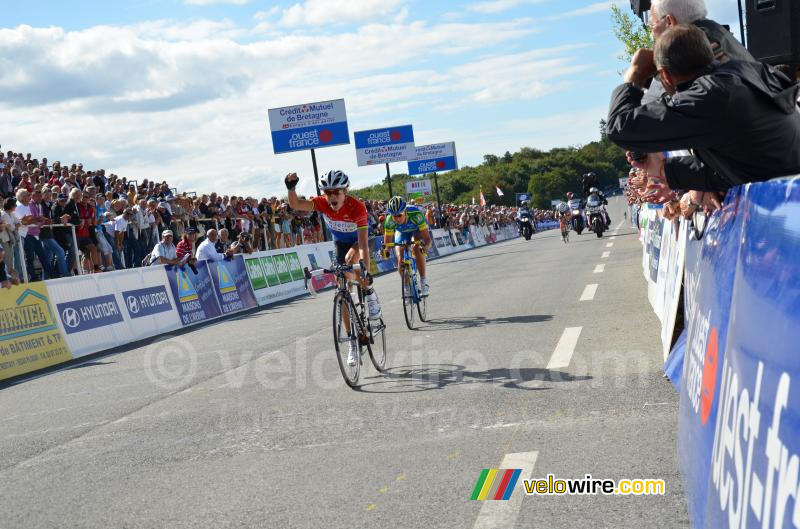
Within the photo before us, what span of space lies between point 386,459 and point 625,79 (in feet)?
8.35

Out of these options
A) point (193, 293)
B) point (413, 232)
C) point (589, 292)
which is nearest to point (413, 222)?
point (413, 232)

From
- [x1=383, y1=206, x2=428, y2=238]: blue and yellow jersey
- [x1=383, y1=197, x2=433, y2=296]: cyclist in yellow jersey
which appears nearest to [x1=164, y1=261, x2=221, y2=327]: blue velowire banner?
[x1=383, y1=197, x2=433, y2=296]: cyclist in yellow jersey

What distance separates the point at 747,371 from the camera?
2611 millimetres

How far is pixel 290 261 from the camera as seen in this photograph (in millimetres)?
24359

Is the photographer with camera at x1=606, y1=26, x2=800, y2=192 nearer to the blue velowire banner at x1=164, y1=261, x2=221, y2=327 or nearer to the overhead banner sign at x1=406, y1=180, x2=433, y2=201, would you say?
the blue velowire banner at x1=164, y1=261, x2=221, y2=327

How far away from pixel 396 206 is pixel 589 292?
3634mm

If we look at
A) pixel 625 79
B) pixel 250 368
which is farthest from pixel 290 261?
pixel 625 79

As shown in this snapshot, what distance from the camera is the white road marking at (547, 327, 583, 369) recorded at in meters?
7.82

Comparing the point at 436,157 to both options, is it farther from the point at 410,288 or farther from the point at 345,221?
the point at 345,221

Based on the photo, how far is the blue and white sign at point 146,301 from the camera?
51.6 ft

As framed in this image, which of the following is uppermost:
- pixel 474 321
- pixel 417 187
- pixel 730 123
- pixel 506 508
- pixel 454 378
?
pixel 417 187

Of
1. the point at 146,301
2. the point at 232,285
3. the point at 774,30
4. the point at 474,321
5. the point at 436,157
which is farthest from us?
the point at 436,157

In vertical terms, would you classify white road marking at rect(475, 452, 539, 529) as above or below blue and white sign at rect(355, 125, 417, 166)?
below

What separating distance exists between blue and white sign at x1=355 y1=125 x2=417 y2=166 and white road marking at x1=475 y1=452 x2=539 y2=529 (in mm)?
50901
